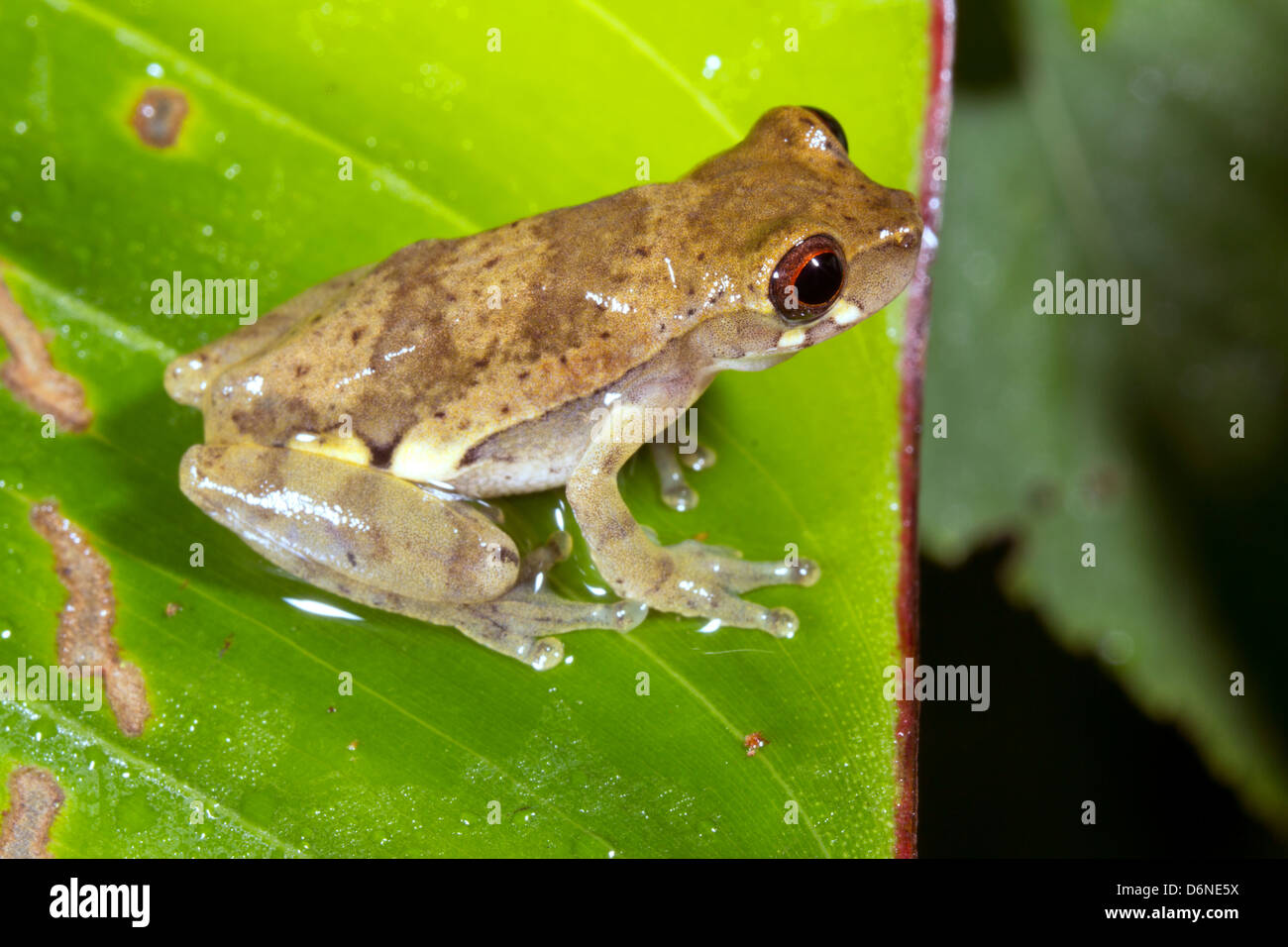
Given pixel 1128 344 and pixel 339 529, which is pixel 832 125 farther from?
pixel 1128 344

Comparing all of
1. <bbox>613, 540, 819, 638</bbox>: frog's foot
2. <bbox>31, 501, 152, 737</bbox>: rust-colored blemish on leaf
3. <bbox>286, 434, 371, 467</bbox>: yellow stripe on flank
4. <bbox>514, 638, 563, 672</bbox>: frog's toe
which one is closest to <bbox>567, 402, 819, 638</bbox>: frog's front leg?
<bbox>613, 540, 819, 638</bbox>: frog's foot

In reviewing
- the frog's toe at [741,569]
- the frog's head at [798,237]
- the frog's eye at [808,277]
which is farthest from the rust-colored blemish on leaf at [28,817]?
the frog's eye at [808,277]

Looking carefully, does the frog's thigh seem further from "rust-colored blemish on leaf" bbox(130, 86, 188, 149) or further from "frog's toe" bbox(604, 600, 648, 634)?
"rust-colored blemish on leaf" bbox(130, 86, 188, 149)

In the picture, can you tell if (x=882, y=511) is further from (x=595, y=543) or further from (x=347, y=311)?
(x=347, y=311)

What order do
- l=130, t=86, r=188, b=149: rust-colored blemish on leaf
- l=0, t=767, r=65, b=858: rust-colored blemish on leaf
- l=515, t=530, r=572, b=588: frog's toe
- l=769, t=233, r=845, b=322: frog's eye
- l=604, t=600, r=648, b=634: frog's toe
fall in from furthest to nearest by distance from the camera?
l=130, t=86, r=188, b=149: rust-colored blemish on leaf
l=515, t=530, r=572, b=588: frog's toe
l=604, t=600, r=648, b=634: frog's toe
l=769, t=233, r=845, b=322: frog's eye
l=0, t=767, r=65, b=858: rust-colored blemish on leaf

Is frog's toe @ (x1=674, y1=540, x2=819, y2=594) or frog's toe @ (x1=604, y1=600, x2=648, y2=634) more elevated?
frog's toe @ (x1=674, y1=540, x2=819, y2=594)

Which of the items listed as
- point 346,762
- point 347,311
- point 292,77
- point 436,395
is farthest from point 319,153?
point 346,762

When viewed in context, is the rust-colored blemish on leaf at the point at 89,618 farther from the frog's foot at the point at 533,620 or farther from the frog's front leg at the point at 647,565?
the frog's front leg at the point at 647,565
